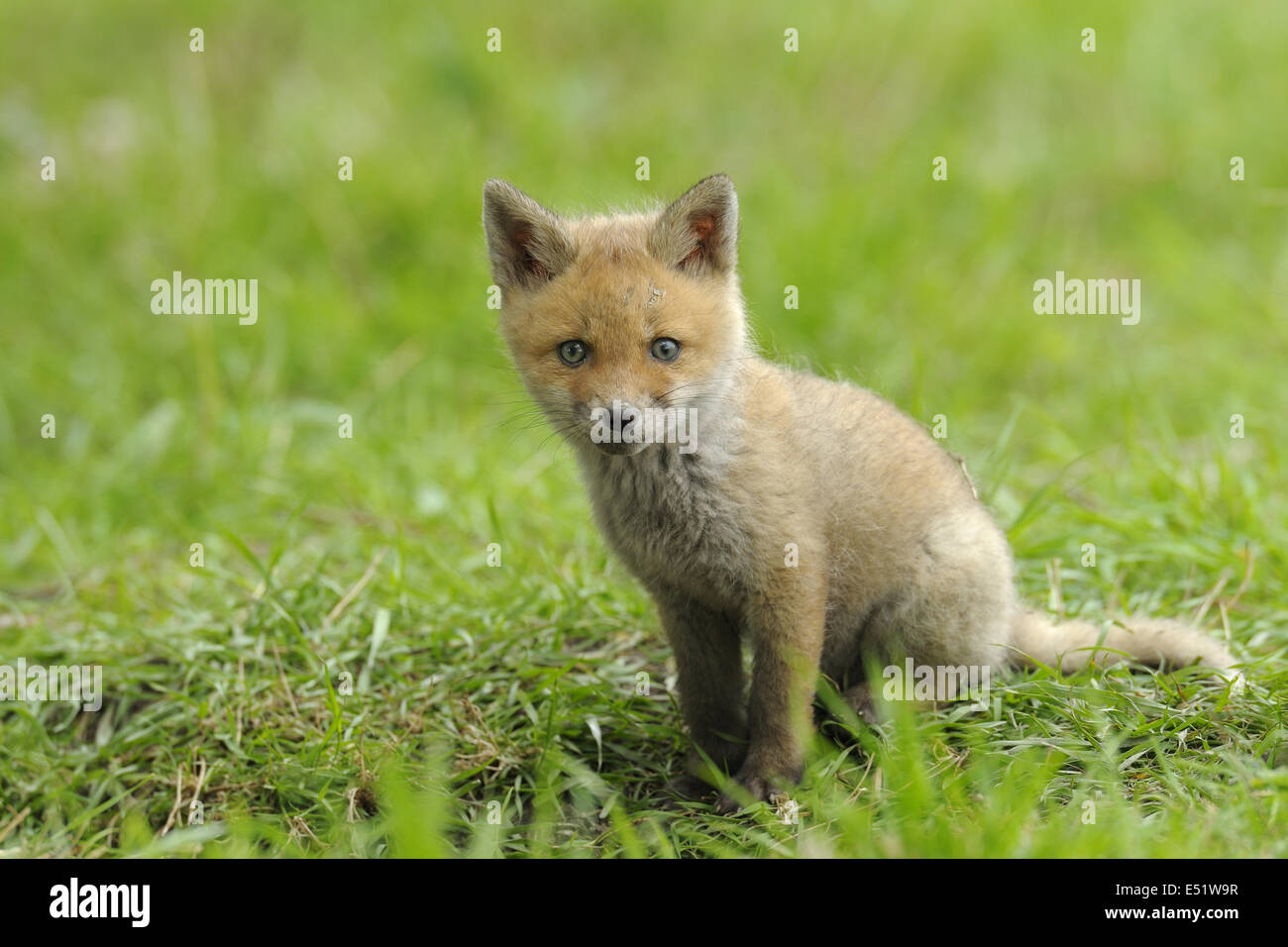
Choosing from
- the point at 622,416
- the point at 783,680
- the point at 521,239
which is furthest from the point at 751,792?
the point at 521,239

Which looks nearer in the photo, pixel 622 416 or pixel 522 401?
pixel 622 416

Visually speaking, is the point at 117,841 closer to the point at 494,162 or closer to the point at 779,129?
the point at 494,162

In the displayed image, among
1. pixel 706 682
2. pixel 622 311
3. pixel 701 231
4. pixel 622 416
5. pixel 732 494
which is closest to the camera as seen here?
pixel 622 416

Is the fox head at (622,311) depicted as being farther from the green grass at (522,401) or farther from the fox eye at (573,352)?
the green grass at (522,401)

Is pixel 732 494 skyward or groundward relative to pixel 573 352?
groundward

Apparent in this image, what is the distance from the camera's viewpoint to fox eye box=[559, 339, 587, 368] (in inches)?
149

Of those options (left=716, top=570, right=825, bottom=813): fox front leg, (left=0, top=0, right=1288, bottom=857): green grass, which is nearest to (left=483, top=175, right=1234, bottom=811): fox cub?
(left=716, top=570, right=825, bottom=813): fox front leg

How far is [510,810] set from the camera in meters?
4.13

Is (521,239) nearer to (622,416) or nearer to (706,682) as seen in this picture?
(622,416)

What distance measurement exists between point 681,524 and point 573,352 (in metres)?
0.65

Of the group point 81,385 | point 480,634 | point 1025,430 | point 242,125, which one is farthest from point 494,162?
point 480,634

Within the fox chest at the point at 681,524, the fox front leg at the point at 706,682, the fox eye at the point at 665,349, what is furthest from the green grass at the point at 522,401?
the fox eye at the point at 665,349

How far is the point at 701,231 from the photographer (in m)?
4.02

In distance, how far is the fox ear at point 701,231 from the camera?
3924 mm
